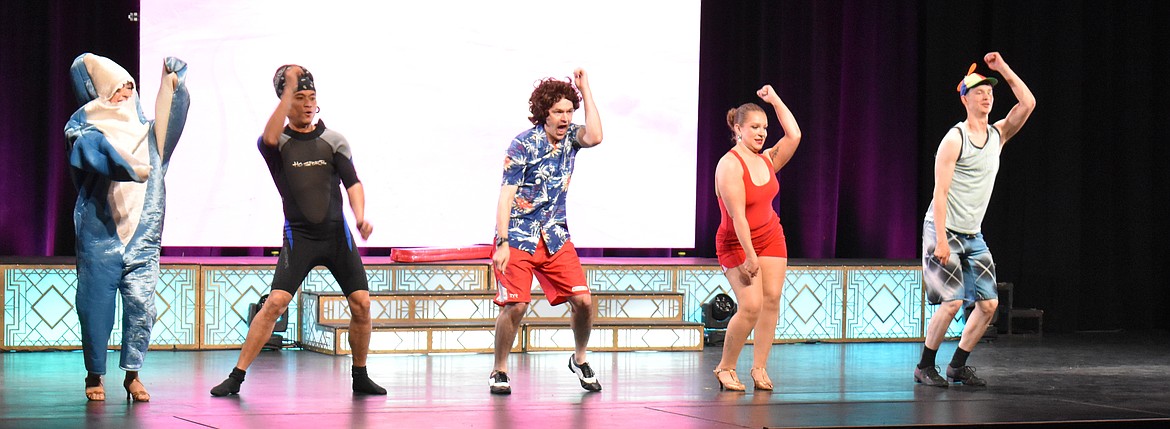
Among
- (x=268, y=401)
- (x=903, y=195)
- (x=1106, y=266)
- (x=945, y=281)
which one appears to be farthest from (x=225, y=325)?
(x=1106, y=266)

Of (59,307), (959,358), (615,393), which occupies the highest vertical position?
(59,307)

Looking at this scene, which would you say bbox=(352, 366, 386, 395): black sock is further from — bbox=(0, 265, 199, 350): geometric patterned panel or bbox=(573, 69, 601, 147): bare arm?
bbox=(0, 265, 199, 350): geometric patterned panel

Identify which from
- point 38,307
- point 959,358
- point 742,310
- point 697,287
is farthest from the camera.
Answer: point 697,287

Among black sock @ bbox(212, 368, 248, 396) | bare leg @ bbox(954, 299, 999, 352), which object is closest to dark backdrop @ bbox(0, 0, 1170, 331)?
bare leg @ bbox(954, 299, 999, 352)

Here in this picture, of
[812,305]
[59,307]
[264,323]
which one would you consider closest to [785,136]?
[264,323]

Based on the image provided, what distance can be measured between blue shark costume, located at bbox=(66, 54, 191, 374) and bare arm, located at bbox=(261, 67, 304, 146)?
14.4 inches

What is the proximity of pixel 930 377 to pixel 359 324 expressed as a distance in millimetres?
2497

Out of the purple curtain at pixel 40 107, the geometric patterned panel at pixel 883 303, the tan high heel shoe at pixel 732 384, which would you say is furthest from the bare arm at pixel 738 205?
the purple curtain at pixel 40 107

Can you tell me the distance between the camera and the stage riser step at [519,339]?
7.22 metres

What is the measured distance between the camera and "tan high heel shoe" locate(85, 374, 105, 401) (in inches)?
205

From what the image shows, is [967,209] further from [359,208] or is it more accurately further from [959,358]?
[359,208]

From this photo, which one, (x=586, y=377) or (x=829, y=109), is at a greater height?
(x=829, y=109)

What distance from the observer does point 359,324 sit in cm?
541

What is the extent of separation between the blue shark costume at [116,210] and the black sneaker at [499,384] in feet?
4.43
